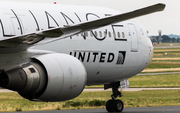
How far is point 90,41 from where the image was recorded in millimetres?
14742

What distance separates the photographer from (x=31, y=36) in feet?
29.2

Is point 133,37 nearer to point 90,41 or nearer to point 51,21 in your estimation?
point 90,41

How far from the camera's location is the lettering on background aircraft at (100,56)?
14.4 m

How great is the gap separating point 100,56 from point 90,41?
83cm

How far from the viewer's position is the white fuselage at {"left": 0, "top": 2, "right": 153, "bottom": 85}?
11.9 metres

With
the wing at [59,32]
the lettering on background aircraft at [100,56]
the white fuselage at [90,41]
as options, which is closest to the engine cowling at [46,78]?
the white fuselage at [90,41]

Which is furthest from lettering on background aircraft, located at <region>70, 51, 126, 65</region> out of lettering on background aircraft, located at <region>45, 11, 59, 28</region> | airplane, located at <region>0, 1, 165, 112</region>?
lettering on background aircraft, located at <region>45, 11, 59, 28</region>

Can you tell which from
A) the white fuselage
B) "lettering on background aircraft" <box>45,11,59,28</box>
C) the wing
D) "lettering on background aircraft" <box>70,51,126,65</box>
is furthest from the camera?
"lettering on background aircraft" <box>70,51,126,65</box>

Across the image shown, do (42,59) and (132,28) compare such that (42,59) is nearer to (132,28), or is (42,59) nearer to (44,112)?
(132,28)

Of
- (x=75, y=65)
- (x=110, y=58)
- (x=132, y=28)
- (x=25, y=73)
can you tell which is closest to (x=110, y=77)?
(x=110, y=58)

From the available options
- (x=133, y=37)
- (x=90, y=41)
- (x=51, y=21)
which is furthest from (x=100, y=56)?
(x=51, y=21)

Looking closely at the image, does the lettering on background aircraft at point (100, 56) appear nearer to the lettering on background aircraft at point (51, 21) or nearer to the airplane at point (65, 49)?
the airplane at point (65, 49)

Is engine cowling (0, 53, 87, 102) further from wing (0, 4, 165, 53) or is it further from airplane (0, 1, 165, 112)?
wing (0, 4, 165, 53)

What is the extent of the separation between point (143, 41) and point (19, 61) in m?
8.20
